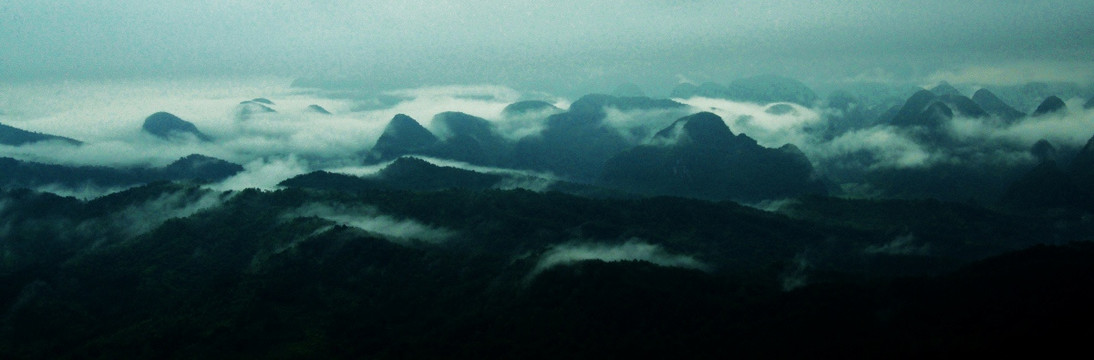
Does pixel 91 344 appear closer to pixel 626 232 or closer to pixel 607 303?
pixel 607 303

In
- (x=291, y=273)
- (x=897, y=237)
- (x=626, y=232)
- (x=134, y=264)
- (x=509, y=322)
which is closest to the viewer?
(x=509, y=322)

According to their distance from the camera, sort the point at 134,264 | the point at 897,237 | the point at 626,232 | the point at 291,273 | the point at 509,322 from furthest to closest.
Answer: the point at 897,237
the point at 626,232
the point at 134,264
the point at 291,273
the point at 509,322

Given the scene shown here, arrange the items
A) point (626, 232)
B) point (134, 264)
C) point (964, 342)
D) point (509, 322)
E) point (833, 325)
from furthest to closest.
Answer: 1. point (626, 232)
2. point (134, 264)
3. point (509, 322)
4. point (833, 325)
5. point (964, 342)

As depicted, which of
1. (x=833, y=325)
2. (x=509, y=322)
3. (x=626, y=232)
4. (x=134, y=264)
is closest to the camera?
(x=833, y=325)

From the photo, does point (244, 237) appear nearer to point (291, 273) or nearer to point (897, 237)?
point (291, 273)

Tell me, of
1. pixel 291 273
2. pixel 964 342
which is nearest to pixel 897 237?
pixel 964 342

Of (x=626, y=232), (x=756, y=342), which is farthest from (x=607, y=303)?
(x=626, y=232)

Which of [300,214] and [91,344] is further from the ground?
[300,214]

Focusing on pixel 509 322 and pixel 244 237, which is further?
pixel 244 237

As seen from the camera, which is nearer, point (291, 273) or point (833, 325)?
point (833, 325)
